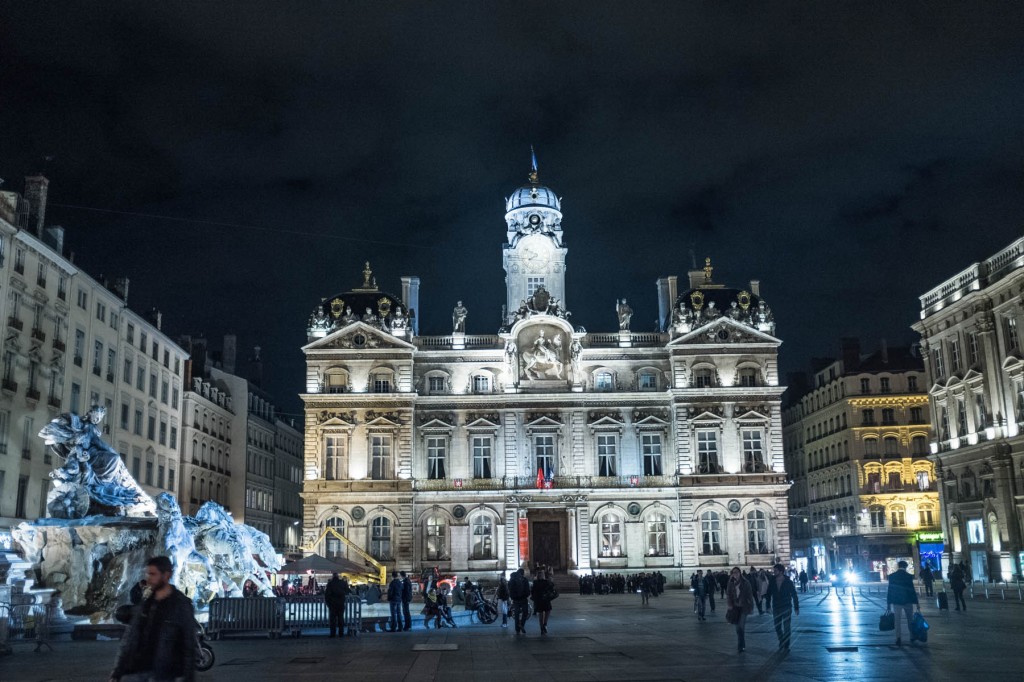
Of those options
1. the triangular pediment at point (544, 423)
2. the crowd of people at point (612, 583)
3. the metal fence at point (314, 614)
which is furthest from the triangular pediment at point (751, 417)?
the metal fence at point (314, 614)

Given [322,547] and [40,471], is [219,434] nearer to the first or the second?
[322,547]

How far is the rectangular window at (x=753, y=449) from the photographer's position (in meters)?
60.4

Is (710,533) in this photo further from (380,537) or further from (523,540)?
(380,537)

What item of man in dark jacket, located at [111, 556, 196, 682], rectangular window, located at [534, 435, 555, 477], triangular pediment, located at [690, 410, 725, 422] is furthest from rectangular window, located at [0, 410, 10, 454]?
triangular pediment, located at [690, 410, 725, 422]

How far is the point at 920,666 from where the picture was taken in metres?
16.2

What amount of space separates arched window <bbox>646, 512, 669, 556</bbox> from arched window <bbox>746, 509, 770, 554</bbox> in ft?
15.9

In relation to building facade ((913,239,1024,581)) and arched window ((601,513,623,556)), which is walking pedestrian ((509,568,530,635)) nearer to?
building facade ((913,239,1024,581))

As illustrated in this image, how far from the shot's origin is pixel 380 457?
59.7 meters

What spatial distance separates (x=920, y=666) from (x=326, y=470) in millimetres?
46749

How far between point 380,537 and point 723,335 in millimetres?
24181

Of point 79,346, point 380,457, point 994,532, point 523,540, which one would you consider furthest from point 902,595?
point 380,457

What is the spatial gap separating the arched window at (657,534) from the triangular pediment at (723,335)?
10.5 m

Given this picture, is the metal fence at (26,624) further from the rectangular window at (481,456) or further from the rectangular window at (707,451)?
the rectangular window at (707,451)

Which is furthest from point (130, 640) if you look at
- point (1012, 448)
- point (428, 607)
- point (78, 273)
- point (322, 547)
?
point (322, 547)
